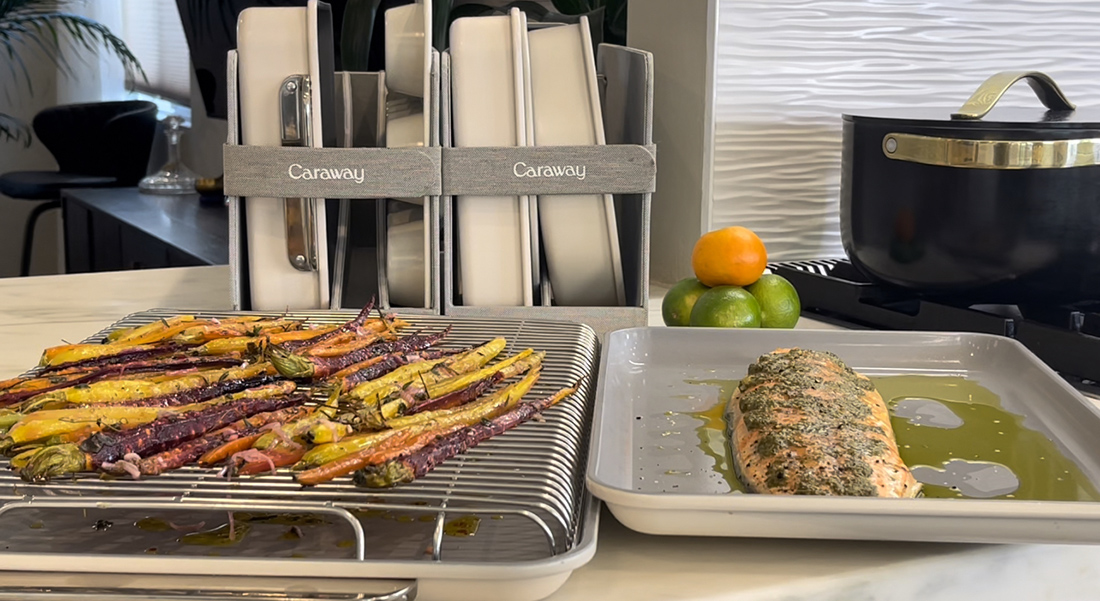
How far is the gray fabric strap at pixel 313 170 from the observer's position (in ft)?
3.72

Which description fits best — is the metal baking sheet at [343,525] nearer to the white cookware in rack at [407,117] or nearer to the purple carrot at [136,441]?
the purple carrot at [136,441]

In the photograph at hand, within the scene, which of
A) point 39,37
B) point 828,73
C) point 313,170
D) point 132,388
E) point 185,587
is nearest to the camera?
point 185,587

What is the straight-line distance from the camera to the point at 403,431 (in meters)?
→ 0.75

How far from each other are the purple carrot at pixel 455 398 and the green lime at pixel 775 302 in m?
0.48

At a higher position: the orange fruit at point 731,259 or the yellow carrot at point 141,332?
the orange fruit at point 731,259

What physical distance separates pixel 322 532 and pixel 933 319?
35.5 inches

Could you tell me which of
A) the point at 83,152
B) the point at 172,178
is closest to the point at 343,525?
the point at 172,178

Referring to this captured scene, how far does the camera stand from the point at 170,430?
0.73 metres

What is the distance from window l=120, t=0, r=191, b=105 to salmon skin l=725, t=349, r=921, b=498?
2823 mm

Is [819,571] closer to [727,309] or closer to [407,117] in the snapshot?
[727,309]

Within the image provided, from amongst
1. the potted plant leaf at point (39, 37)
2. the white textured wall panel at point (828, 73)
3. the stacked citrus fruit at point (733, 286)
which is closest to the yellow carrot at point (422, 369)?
the stacked citrus fruit at point (733, 286)

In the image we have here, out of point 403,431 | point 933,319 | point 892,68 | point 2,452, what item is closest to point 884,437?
point 403,431

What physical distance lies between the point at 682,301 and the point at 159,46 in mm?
2663

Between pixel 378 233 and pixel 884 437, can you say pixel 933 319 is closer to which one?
pixel 884 437
